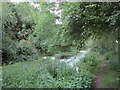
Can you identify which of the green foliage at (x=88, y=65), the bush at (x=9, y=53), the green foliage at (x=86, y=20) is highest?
the green foliage at (x=86, y=20)

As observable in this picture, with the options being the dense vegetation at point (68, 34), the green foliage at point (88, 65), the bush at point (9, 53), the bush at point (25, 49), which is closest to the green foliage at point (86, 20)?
the dense vegetation at point (68, 34)

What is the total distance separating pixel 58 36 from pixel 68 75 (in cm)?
77

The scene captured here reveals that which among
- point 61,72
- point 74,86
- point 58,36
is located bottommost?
point 74,86

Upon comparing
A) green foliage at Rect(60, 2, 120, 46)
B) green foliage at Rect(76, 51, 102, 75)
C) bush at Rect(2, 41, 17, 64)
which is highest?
green foliage at Rect(60, 2, 120, 46)

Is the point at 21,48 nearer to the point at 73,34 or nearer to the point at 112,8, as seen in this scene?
the point at 73,34

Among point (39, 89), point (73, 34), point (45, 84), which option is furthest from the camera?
point (73, 34)

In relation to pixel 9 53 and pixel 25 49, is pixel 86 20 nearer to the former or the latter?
pixel 9 53

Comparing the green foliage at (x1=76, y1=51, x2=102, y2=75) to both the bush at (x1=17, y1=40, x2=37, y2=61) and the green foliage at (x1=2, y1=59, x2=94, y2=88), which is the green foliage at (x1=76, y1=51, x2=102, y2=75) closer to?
the green foliage at (x1=2, y1=59, x2=94, y2=88)

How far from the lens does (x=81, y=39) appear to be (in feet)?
6.84

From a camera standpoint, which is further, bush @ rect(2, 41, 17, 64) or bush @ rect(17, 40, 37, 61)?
bush @ rect(17, 40, 37, 61)

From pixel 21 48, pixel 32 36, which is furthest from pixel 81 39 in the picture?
pixel 21 48

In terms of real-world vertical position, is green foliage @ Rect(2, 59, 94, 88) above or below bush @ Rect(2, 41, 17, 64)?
below

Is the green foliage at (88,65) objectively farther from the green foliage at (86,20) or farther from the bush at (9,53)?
the bush at (9,53)

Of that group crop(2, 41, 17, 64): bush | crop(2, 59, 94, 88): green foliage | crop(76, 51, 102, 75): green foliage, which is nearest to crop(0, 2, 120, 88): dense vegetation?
crop(2, 59, 94, 88): green foliage
